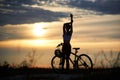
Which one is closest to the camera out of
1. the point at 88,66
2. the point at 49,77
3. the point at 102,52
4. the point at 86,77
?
the point at 86,77

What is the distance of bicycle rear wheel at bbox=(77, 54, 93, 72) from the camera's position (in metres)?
14.5

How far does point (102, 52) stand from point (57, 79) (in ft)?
12.1

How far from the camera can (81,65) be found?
14766 millimetres

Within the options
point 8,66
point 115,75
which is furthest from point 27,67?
point 115,75

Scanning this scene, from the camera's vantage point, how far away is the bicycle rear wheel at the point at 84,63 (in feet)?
47.5

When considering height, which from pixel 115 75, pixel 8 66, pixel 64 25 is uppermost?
pixel 64 25

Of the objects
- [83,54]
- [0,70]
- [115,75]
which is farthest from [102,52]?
[0,70]

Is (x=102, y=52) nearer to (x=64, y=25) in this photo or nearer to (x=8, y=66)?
(x=64, y=25)

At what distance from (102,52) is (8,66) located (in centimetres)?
524

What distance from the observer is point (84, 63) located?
14.6 metres

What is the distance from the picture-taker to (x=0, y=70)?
1630 cm

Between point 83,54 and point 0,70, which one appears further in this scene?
point 0,70

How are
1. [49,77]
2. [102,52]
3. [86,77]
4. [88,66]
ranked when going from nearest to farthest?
[86,77] → [49,77] → [88,66] → [102,52]

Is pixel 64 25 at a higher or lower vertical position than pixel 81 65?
higher
